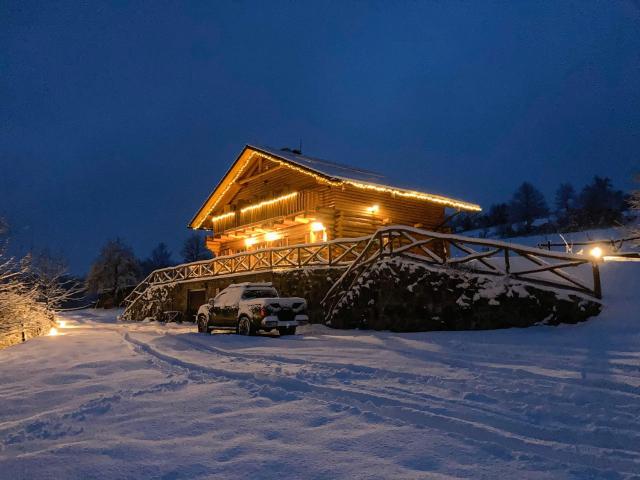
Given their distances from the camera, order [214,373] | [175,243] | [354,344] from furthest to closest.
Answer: [175,243], [354,344], [214,373]

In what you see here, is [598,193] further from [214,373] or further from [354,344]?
[214,373]

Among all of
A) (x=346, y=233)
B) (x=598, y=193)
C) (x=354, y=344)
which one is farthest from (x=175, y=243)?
(x=354, y=344)

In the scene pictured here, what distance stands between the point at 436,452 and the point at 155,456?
2.28 m

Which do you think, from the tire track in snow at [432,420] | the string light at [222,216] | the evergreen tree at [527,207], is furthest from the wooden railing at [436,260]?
the evergreen tree at [527,207]

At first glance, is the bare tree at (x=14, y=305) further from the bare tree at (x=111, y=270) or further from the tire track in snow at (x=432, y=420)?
the bare tree at (x=111, y=270)

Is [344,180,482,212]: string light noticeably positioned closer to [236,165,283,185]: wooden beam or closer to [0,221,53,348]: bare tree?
[236,165,283,185]: wooden beam

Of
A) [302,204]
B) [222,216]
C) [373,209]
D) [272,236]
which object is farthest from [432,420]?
[222,216]

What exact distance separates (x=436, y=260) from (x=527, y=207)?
5489cm

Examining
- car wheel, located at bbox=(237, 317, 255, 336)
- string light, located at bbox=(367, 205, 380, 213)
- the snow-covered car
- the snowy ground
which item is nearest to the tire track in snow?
the snowy ground

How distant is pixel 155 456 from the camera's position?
361 centimetres

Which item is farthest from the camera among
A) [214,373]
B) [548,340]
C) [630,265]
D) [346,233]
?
[346,233]

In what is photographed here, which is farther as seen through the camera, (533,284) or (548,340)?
(533,284)

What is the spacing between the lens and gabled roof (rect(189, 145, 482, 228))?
69.2ft

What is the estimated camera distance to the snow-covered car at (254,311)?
1295cm
